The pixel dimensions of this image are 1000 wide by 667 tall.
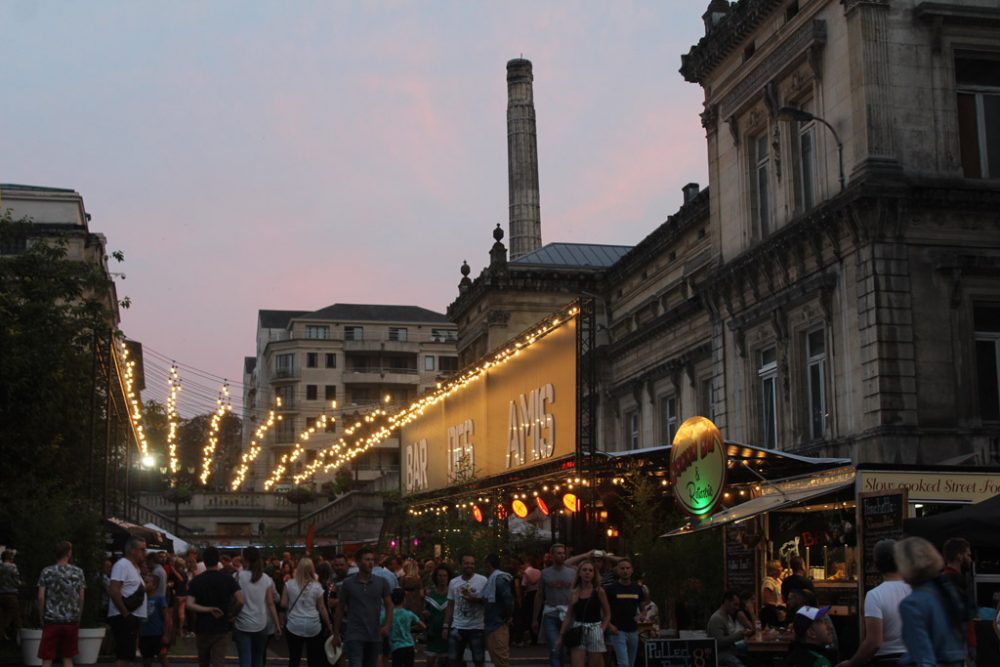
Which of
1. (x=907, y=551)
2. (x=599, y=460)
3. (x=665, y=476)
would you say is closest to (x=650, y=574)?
(x=599, y=460)

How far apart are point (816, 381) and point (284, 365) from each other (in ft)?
284

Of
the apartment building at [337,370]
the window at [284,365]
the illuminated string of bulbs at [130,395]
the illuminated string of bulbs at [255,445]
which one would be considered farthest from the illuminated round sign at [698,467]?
the window at [284,365]

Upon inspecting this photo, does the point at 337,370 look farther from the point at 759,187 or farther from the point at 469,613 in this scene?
the point at 469,613

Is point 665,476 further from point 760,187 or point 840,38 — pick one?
point 840,38

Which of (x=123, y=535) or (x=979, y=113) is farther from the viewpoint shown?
(x=123, y=535)

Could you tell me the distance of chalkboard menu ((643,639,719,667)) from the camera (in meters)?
15.6

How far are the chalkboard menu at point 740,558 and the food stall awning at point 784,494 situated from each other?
414 mm

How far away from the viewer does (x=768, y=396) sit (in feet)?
99.8

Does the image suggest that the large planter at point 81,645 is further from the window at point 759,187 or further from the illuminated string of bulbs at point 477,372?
the window at point 759,187

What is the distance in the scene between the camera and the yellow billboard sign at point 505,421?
28.3 metres

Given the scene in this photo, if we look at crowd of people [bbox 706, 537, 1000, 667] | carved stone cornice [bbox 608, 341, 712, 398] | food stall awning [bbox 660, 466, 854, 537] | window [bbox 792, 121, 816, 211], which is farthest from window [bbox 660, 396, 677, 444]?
crowd of people [bbox 706, 537, 1000, 667]

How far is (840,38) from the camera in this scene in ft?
87.5

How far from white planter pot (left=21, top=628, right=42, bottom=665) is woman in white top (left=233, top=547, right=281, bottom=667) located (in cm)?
684

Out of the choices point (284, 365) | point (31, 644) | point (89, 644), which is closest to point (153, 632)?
point (31, 644)
